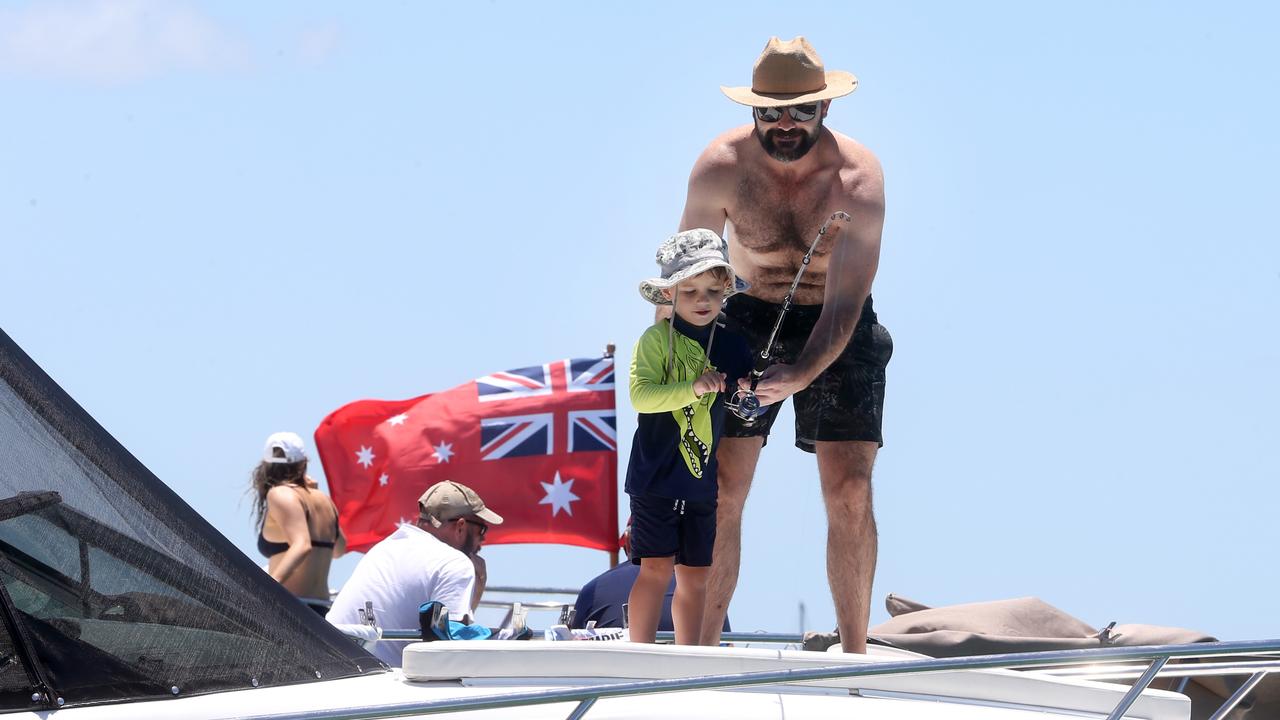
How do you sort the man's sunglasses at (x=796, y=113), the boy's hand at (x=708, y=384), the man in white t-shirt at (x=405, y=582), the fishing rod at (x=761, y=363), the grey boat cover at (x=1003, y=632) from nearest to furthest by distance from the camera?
the boy's hand at (x=708, y=384), the fishing rod at (x=761, y=363), the man's sunglasses at (x=796, y=113), the grey boat cover at (x=1003, y=632), the man in white t-shirt at (x=405, y=582)

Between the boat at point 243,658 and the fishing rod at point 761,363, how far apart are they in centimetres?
159

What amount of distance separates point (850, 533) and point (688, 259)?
1.24m

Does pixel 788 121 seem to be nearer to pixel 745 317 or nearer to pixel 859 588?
pixel 745 317

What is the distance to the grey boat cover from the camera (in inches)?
225

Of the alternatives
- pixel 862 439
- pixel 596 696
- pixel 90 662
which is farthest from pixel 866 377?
pixel 90 662

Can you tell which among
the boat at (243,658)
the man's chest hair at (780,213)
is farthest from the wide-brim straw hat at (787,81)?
the boat at (243,658)

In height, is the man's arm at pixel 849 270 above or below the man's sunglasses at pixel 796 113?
below

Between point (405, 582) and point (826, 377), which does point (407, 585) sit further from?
point (826, 377)

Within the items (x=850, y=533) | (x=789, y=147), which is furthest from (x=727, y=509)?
(x=789, y=147)

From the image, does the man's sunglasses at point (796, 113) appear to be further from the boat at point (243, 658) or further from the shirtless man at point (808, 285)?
the boat at point (243, 658)

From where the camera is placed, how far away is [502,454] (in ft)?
38.2

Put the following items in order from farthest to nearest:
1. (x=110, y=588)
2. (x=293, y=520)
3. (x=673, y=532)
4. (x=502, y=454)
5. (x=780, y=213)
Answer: (x=502, y=454), (x=293, y=520), (x=780, y=213), (x=673, y=532), (x=110, y=588)

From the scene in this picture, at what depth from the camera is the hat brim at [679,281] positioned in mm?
4871

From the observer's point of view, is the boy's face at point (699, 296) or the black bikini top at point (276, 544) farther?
the black bikini top at point (276, 544)
